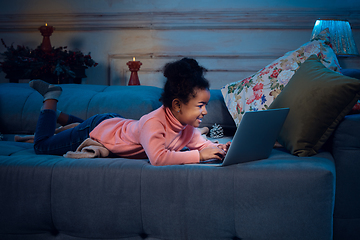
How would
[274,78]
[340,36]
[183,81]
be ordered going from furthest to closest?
[340,36], [274,78], [183,81]

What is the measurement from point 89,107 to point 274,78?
3.58ft

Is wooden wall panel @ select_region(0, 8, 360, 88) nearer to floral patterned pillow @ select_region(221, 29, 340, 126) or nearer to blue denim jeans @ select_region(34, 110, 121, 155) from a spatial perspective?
floral patterned pillow @ select_region(221, 29, 340, 126)

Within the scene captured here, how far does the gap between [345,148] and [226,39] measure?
181cm

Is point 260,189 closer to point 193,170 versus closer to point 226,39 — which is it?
point 193,170

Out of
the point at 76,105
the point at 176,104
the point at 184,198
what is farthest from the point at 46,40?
the point at 184,198

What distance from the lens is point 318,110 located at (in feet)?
3.63

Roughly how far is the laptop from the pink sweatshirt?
18 cm

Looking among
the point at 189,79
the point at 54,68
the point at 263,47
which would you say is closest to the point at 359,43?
the point at 263,47

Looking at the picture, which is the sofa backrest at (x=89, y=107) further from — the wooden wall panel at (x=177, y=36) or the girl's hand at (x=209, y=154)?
the wooden wall panel at (x=177, y=36)

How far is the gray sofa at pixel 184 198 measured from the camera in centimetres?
90

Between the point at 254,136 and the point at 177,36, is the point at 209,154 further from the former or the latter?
the point at 177,36

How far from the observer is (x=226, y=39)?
2729 millimetres

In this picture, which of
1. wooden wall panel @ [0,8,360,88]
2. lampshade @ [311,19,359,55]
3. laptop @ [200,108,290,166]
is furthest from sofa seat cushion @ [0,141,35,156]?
lampshade @ [311,19,359,55]

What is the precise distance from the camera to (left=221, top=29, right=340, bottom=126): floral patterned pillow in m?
1.55
